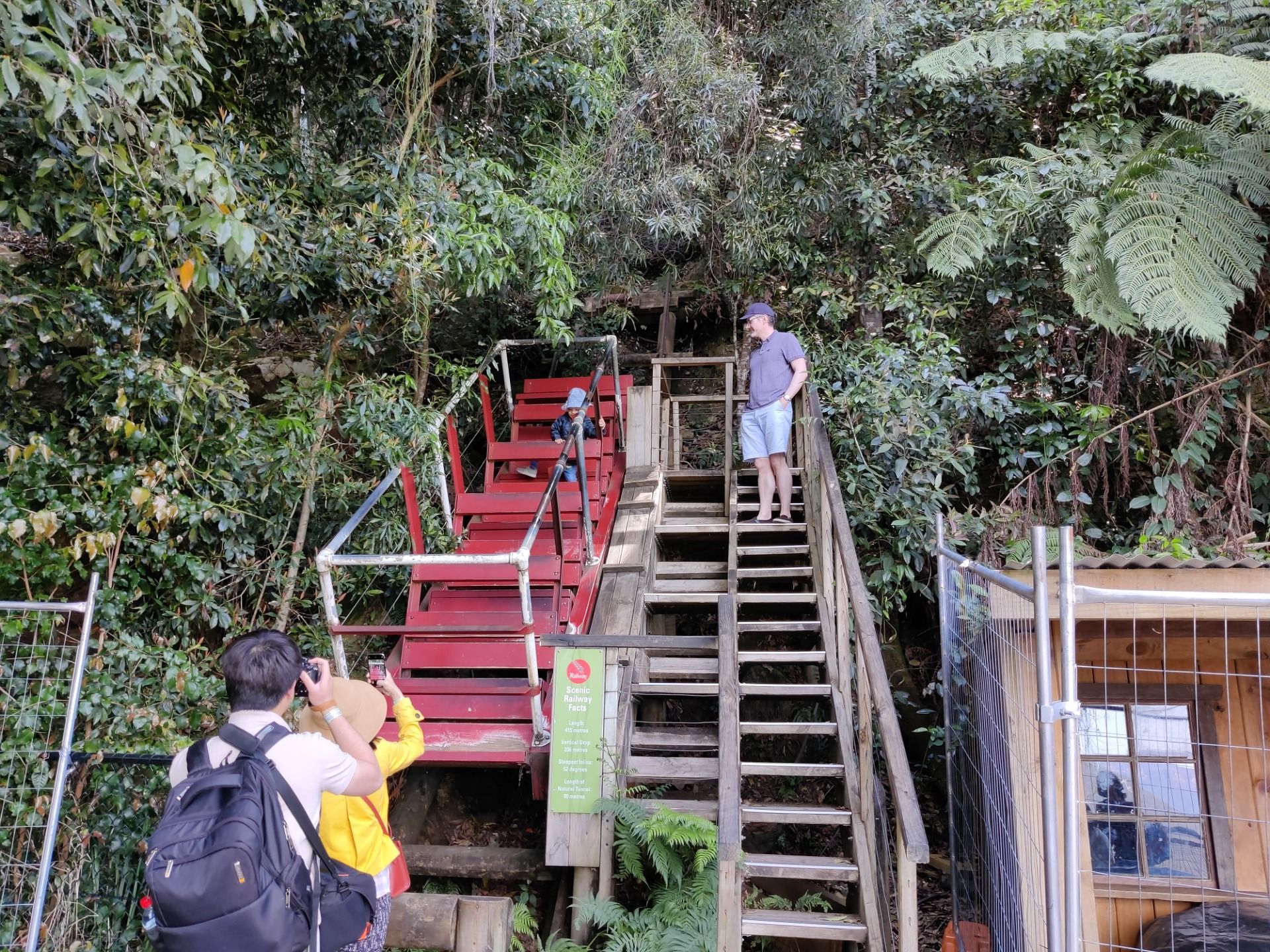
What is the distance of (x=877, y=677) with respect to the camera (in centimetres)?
346

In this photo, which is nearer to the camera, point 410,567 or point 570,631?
point 570,631

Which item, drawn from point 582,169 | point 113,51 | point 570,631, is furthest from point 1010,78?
point 113,51

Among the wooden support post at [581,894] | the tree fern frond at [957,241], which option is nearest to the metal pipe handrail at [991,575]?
the wooden support post at [581,894]

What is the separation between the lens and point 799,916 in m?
3.51

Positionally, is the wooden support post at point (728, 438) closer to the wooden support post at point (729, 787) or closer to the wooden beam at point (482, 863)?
the wooden support post at point (729, 787)

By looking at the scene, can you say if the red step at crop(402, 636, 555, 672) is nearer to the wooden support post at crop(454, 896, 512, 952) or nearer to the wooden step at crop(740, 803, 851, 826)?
the wooden step at crop(740, 803, 851, 826)

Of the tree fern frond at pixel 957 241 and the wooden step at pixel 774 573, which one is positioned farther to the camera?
the tree fern frond at pixel 957 241

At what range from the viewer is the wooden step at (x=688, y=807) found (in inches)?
156

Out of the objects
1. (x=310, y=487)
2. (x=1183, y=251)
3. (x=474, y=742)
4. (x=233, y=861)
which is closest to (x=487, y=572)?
(x=310, y=487)

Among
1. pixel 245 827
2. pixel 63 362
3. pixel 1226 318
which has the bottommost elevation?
pixel 245 827

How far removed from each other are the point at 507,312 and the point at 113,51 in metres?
4.62

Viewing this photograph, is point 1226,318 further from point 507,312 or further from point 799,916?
point 507,312

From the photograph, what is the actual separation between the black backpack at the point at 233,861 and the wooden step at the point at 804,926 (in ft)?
6.68

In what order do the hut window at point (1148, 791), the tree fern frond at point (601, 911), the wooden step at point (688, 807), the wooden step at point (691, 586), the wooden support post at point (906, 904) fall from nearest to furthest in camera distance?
the wooden support post at point (906, 904) → the tree fern frond at point (601, 911) → the wooden step at point (688, 807) → the hut window at point (1148, 791) → the wooden step at point (691, 586)
